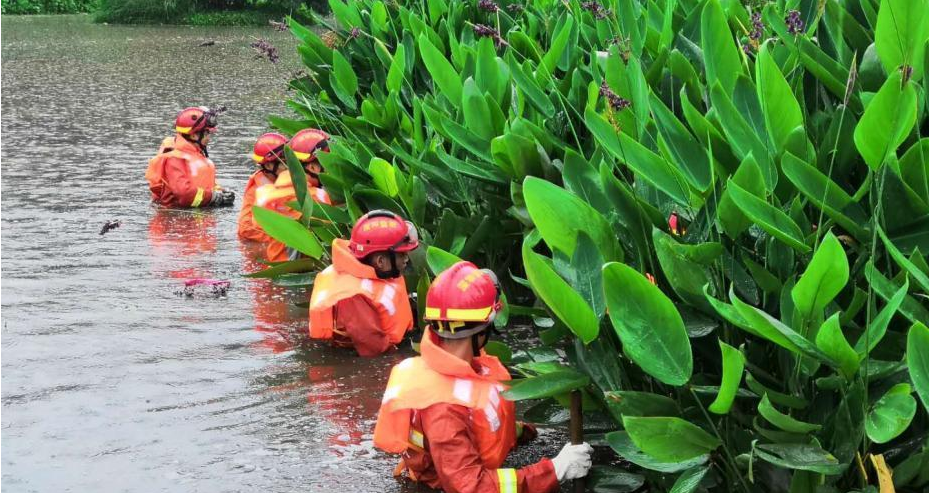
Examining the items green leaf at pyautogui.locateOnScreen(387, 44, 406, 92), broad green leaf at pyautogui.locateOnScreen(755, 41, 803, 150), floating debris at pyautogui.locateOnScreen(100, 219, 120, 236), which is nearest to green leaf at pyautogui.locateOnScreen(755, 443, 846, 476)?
broad green leaf at pyautogui.locateOnScreen(755, 41, 803, 150)

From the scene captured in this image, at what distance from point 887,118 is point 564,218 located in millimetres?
824

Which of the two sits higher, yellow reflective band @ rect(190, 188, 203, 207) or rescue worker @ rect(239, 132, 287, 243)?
rescue worker @ rect(239, 132, 287, 243)

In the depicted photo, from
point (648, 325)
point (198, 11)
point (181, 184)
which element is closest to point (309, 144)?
point (181, 184)

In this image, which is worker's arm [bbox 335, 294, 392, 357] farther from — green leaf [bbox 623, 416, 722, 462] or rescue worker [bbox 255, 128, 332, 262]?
green leaf [bbox 623, 416, 722, 462]

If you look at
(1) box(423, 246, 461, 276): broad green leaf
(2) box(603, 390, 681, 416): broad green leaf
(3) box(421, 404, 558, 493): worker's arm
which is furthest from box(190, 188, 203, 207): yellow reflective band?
(2) box(603, 390, 681, 416): broad green leaf

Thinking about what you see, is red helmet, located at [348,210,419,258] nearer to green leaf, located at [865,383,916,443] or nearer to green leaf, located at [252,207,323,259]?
green leaf, located at [252,207,323,259]

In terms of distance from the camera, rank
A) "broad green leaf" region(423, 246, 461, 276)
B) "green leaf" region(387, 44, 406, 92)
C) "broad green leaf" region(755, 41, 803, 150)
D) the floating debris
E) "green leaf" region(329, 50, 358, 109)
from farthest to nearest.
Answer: the floating debris → "green leaf" region(329, 50, 358, 109) → "green leaf" region(387, 44, 406, 92) → "broad green leaf" region(423, 246, 461, 276) → "broad green leaf" region(755, 41, 803, 150)

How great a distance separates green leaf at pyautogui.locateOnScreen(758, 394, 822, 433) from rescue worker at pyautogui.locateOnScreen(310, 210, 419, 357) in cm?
278

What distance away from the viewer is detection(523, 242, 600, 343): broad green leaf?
9.46 ft

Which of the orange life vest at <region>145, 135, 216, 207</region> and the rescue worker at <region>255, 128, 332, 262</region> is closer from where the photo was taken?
the rescue worker at <region>255, 128, 332, 262</region>

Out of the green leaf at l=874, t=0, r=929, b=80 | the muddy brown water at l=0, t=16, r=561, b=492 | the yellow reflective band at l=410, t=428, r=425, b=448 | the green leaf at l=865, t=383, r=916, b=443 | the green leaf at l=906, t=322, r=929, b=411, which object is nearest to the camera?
the green leaf at l=906, t=322, r=929, b=411

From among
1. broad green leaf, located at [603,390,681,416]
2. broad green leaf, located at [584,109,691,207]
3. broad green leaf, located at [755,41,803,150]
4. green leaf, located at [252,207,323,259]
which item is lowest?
green leaf, located at [252,207,323,259]

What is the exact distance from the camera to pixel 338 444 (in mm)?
4426

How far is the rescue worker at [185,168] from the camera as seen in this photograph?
9000 mm
